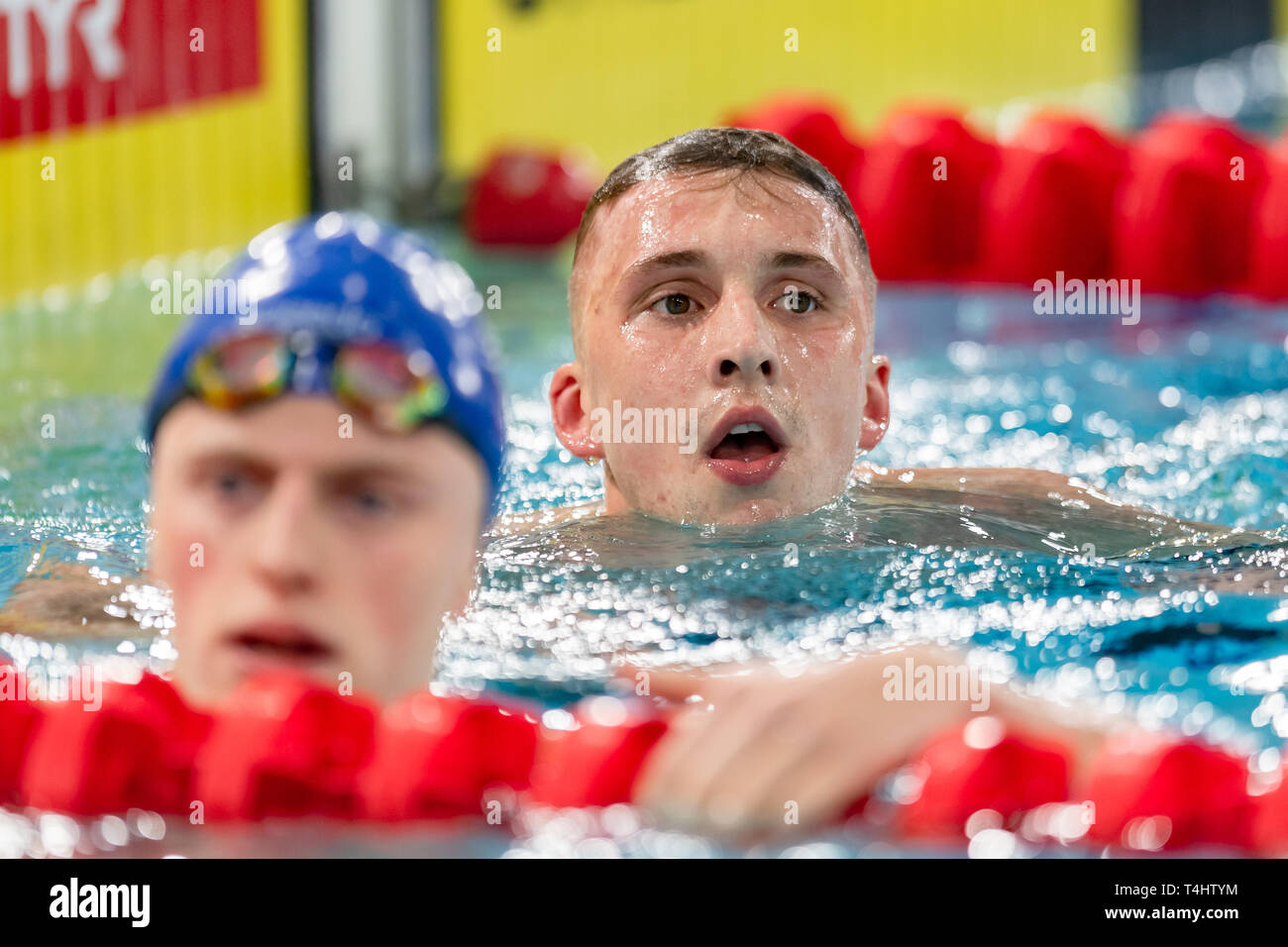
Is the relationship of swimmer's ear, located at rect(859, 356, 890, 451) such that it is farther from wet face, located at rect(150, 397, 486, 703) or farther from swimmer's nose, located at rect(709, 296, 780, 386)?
wet face, located at rect(150, 397, 486, 703)

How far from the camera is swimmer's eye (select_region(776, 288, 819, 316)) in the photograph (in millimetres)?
2494

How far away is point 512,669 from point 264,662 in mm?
572

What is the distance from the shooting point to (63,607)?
252 cm

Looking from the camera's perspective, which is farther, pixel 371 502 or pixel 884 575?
pixel 884 575

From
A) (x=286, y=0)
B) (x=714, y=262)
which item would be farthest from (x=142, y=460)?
Answer: (x=286, y=0)

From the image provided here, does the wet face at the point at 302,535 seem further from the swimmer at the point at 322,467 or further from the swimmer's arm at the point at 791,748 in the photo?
the swimmer's arm at the point at 791,748

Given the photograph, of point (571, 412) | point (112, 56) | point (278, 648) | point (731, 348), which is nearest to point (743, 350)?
point (731, 348)

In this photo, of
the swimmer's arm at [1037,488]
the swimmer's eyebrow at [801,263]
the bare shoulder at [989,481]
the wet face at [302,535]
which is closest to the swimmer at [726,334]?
the swimmer's eyebrow at [801,263]

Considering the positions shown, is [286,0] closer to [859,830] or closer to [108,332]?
[108,332]

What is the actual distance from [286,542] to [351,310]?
0.25 m

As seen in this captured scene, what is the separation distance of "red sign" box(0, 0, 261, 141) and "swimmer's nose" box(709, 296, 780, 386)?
358 cm

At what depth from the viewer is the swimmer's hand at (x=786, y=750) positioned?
1.68 meters

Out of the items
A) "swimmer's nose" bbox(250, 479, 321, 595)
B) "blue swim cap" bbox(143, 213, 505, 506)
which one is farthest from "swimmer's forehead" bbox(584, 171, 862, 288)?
"swimmer's nose" bbox(250, 479, 321, 595)

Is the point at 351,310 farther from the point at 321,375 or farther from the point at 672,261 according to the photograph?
the point at 672,261
